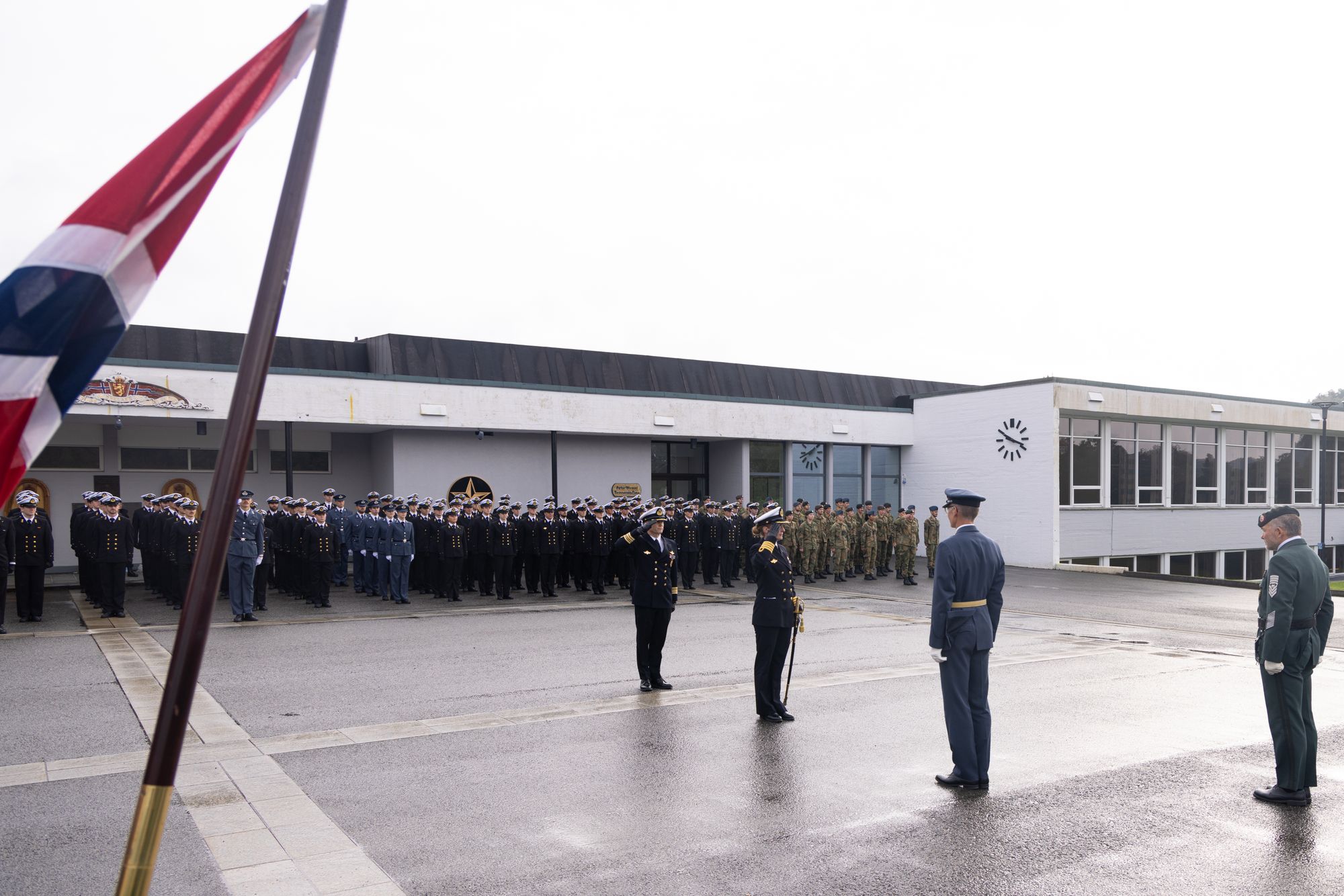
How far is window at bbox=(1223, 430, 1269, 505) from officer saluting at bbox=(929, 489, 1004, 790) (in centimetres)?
3503

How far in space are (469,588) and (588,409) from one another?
7368mm

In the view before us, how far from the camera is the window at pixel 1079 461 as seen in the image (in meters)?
30.9

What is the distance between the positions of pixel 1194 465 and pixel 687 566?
74.2ft

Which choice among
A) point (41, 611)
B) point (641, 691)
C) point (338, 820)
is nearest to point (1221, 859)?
point (338, 820)

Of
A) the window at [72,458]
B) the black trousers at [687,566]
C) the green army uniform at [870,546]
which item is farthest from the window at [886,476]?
the window at [72,458]

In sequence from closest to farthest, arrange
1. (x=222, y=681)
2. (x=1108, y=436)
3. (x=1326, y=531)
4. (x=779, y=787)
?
(x=779, y=787), (x=222, y=681), (x=1108, y=436), (x=1326, y=531)

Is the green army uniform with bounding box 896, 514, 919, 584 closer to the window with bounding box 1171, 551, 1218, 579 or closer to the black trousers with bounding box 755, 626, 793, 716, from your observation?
the window with bounding box 1171, 551, 1218, 579

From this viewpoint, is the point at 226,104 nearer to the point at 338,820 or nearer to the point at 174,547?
the point at 338,820

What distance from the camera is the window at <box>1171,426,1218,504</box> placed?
3516cm

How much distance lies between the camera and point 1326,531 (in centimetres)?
4134

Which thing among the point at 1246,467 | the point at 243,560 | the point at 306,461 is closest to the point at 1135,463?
the point at 1246,467

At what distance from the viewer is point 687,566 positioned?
23.2 meters

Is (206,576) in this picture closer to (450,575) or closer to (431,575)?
(450,575)

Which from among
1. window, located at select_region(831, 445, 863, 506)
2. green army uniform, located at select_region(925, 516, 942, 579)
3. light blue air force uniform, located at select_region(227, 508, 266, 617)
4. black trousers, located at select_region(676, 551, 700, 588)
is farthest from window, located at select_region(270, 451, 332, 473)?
window, located at select_region(831, 445, 863, 506)
